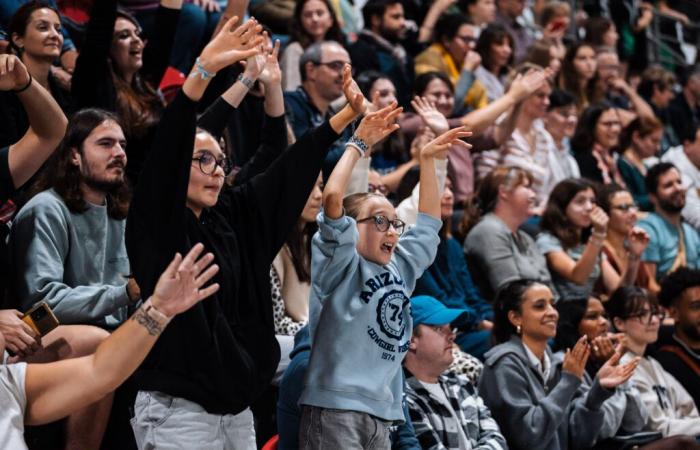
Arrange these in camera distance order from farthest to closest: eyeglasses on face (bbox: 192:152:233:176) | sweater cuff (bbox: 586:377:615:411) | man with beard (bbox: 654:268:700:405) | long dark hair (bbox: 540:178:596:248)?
long dark hair (bbox: 540:178:596:248) → man with beard (bbox: 654:268:700:405) → sweater cuff (bbox: 586:377:615:411) → eyeglasses on face (bbox: 192:152:233:176)

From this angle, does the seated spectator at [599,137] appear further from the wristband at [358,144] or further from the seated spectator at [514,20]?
the wristband at [358,144]

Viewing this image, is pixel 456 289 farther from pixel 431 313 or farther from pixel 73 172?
pixel 73 172

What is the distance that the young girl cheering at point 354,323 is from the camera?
3340mm

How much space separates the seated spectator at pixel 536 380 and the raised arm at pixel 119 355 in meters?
2.27

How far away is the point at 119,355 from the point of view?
2.63 m

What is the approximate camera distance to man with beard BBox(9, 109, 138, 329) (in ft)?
12.1

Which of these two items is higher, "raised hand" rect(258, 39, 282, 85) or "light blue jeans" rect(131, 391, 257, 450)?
"raised hand" rect(258, 39, 282, 85)

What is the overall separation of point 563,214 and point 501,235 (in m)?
0.63

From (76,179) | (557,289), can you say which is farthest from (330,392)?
(557,289)

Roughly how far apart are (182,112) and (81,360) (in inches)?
25.6

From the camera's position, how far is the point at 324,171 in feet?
17.5

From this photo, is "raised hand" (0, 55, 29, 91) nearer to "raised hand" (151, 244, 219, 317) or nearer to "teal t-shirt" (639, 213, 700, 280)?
"raised hand" (151, 244, 219, 317)

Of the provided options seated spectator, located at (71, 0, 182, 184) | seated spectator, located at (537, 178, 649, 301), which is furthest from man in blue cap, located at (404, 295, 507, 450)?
seated spectator, located at (537, 178, 649, 301)

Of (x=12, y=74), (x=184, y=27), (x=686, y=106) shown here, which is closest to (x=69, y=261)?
(x=12, y=74)
